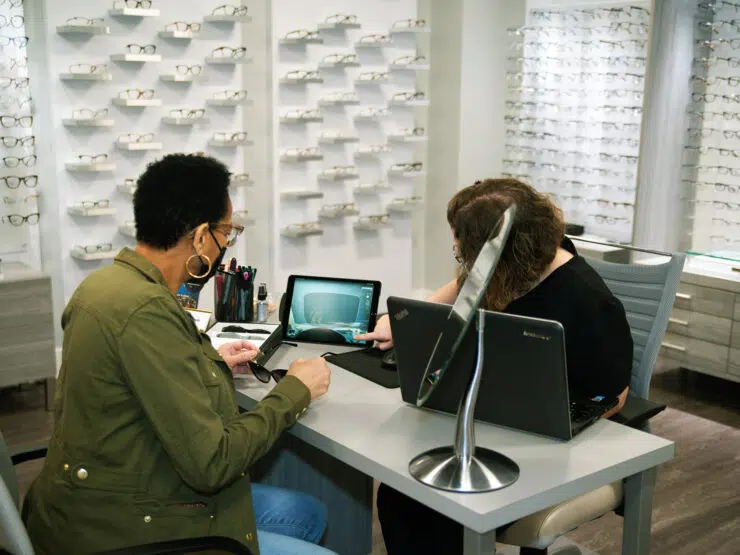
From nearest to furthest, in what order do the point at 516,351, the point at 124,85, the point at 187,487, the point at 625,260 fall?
1. the point at 187,487
2. the point at 516,351
3. the point at 124,85
4. the point at 625,260

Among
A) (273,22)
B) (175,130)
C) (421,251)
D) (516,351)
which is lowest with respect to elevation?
(421,251)

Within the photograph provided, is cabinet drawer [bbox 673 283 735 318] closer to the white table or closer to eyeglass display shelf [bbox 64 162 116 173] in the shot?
the white table

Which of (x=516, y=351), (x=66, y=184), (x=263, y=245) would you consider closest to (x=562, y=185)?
(x=263, y=245)

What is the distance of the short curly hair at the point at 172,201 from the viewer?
1987mm

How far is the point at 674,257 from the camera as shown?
2.84 meters

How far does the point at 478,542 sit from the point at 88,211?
12.6 ft

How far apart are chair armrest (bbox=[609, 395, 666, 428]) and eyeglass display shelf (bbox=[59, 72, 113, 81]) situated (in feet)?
11.8

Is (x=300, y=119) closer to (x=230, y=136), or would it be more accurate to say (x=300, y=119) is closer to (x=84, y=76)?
(x=230, y=136)

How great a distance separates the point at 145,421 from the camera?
1844 mm

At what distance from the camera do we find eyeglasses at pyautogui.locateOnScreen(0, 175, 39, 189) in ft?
15.6

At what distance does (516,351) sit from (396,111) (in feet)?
15.2

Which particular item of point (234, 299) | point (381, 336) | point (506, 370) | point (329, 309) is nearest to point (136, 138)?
point (234, 299)

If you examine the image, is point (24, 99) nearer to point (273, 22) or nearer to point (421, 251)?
point (273, 22)

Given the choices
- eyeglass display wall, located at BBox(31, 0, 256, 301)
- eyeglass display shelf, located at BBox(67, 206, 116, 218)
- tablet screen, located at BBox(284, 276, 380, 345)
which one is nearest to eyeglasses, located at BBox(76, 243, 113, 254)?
eyeglass display wall, located at BBox(31, 0, 256, 301)
